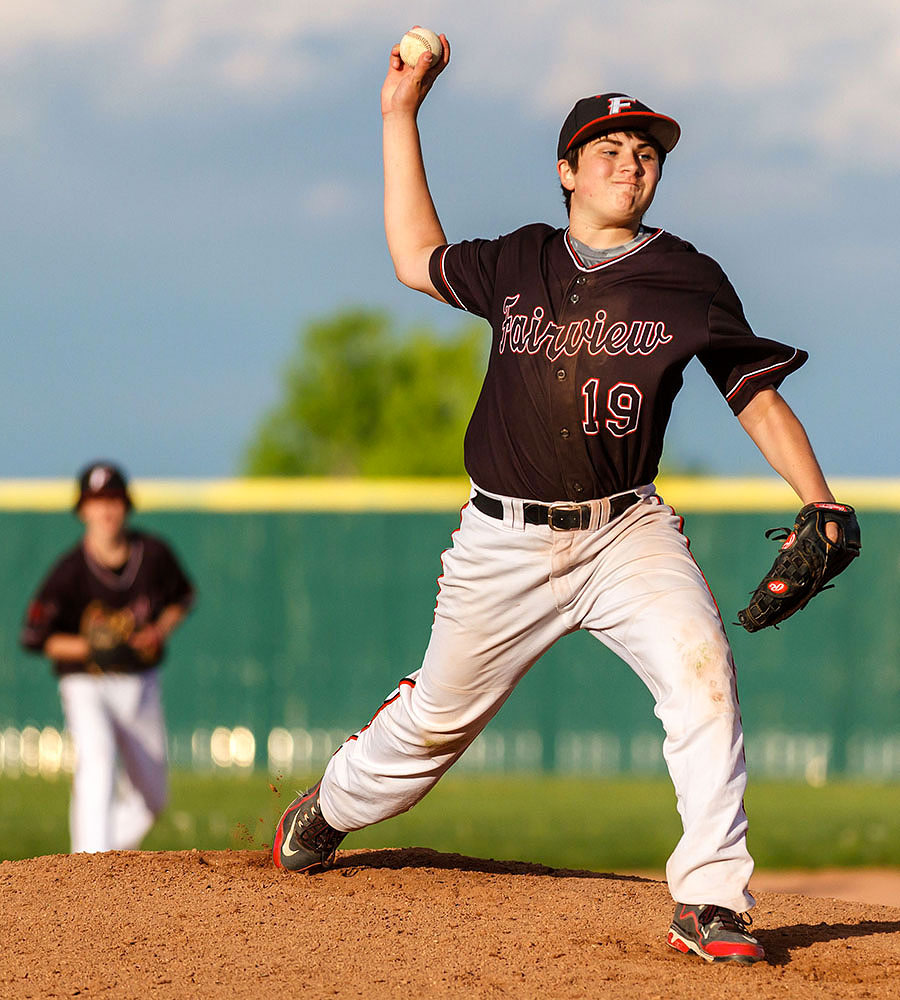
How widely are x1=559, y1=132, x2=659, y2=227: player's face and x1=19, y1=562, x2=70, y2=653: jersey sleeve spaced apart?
→ 4.01 metres

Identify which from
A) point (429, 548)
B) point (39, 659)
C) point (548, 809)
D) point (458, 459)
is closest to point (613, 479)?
point (548, 809)

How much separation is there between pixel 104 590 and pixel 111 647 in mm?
401

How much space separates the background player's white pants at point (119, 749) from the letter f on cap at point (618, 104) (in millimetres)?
3956

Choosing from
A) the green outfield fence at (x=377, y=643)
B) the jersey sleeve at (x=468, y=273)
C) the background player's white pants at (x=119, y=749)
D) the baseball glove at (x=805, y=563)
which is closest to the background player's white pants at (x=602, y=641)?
the baseball glove at (x=805, y=563)

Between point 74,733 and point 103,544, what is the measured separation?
95 centimetres

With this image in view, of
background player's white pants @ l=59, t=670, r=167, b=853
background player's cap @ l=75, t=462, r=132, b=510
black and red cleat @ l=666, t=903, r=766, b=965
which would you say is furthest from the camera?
background player's cap @ l=75, t=462, r=132, b=510

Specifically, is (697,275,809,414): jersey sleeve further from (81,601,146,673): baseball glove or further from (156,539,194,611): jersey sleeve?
(156,539,194,611): jersey sleeve

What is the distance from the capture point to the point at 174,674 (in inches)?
500

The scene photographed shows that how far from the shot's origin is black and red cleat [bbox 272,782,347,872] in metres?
4.38

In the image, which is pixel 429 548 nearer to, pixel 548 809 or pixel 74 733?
pixel 548 809

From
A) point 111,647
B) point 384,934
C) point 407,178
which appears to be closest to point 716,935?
point 384,934

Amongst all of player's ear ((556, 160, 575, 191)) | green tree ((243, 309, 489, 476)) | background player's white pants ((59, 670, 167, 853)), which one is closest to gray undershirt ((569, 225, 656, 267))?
player's ear ((556, 160, 575, 191))

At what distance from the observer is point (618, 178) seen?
3830mm

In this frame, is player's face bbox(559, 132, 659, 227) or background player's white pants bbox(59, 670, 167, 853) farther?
background player's white pants bbox(59, 670, 167, 853)
